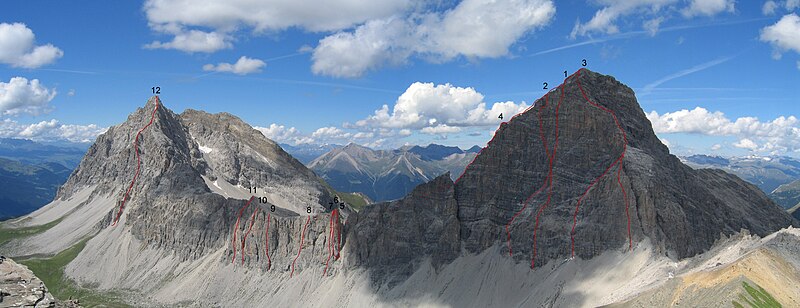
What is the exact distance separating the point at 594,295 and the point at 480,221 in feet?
158

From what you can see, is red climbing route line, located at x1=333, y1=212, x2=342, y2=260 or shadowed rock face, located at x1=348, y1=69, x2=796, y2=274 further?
red climbing route line, located at x1=333, y1=212, x2=342, y2=260

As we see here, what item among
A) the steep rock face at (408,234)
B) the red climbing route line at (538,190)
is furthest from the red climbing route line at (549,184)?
the steep rock face at (408,234)

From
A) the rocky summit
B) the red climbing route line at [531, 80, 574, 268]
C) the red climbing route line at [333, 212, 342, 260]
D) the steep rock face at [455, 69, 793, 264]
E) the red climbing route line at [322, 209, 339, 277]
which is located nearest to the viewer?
the rocky summit

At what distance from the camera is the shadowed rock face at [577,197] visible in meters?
156

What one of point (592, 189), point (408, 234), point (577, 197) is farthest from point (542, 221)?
point (408, 234)

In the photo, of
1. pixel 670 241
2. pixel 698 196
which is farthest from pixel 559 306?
pixel 698 196

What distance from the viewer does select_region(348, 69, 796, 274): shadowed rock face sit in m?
156

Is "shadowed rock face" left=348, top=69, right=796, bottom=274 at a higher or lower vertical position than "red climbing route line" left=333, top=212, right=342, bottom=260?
higher

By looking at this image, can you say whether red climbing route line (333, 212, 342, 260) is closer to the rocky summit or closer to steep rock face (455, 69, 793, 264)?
the rocky summit

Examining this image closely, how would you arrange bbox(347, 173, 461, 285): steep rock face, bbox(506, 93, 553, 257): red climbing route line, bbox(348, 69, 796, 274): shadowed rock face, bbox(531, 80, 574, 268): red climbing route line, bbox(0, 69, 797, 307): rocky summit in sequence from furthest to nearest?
bbox(347, 173, 461, 285): steep rock face, bbox(506, 93, 553, 257): red climbing route line, bbox(531, 80, 574, 268): red climbing route line, bbox(348, 69, 796, 274): shadowed rock face, bbox(0, 69, 797, 307): rocky summit

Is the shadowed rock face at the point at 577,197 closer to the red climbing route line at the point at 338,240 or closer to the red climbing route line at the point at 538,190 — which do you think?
the red climbing route line at the point at 538,190

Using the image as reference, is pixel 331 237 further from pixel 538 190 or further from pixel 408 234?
pixel 538 190

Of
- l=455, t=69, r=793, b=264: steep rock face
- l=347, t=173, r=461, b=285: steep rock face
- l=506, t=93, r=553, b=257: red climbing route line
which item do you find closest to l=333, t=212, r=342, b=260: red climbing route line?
l=347, t=173, r=461, b=285: steep rock face

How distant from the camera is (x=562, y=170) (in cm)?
17562
